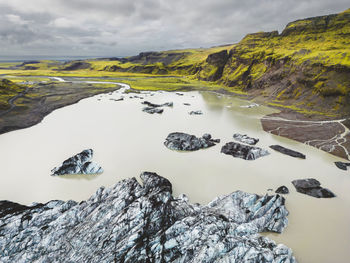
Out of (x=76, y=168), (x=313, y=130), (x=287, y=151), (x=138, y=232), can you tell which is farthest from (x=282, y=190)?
(x=313, y=130)

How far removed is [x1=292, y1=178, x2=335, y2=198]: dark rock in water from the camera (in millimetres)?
20422

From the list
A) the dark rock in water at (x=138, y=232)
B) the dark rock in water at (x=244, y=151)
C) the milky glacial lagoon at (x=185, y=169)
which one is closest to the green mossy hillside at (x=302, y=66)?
the milky glacial lagoon at (x=185, y=169)

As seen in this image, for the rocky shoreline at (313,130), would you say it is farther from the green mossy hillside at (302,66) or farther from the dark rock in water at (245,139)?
the green mossy hillside at (302,66)

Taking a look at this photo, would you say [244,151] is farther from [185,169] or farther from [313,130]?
[313,130]

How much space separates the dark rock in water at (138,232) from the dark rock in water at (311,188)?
6.57 meters

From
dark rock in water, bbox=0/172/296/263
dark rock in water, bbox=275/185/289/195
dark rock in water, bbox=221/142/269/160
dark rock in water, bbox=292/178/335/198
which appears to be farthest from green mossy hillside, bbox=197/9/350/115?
dark rock in water, bbox=0/172/296/263

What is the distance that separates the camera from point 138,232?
12359mm

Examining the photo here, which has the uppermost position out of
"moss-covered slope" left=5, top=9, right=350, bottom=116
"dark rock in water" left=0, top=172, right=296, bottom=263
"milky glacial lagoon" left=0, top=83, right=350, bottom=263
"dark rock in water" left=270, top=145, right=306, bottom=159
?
"moss-covered slope" left=5, top=9, right=350, bottom=116

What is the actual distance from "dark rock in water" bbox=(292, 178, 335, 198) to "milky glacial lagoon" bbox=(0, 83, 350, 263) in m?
0.69

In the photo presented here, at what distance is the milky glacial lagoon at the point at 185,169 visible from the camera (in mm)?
16516

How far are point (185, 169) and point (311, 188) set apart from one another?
15.9 metres

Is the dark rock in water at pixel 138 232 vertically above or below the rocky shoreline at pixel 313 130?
above

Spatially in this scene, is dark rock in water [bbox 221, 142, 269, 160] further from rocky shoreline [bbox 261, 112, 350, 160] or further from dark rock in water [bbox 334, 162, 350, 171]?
rocky shoreline [bbox 261, 112, 350, 160]

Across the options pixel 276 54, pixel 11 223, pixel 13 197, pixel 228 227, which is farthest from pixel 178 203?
pixel 276 54
